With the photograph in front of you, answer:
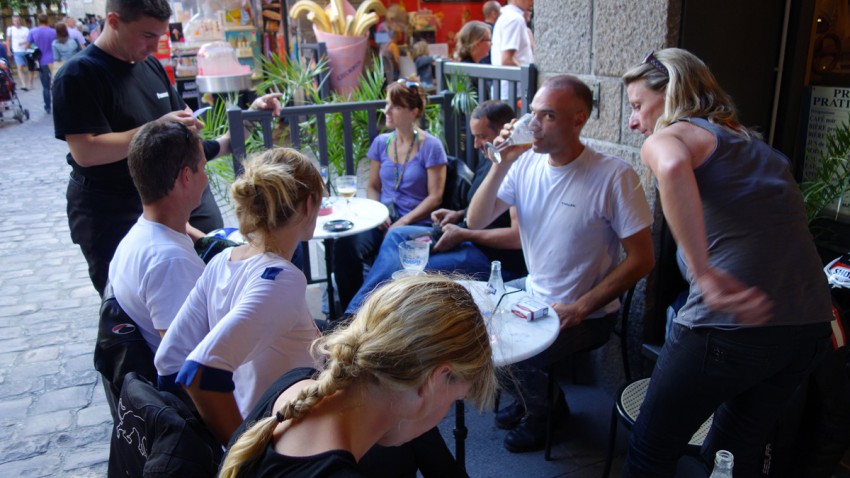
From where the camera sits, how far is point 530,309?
232cm

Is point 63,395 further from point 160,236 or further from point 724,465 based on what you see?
point 724,465

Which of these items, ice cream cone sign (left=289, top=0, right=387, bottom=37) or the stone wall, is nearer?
the stone wall

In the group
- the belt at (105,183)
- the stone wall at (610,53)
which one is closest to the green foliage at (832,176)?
the stone wall at (610,53)

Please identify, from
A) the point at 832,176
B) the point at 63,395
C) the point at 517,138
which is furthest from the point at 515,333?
the point at 63,395

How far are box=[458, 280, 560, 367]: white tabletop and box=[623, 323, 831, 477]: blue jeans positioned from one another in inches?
15.1

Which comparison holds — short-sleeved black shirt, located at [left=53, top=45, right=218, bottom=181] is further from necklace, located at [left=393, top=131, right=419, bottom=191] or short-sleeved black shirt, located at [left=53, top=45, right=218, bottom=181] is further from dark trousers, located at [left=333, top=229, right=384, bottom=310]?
necklace, located at [left=393, top=131, right=419, bottom=191]

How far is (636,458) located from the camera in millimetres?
1966

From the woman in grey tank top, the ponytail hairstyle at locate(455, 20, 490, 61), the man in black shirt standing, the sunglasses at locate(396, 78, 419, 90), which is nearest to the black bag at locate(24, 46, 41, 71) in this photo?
the ponytail hairstyle at locate(455, 20, 490, 61)

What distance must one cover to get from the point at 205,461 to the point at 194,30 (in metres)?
8.23

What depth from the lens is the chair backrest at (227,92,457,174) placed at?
4020 mm

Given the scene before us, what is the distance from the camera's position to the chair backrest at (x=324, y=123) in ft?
13.2

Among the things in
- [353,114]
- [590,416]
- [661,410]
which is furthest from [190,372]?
[353,114]

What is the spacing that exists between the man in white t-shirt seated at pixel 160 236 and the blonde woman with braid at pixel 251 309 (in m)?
0.13

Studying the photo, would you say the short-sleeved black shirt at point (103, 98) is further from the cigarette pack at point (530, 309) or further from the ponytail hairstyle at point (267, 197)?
the cigarette pack at point (530, 309)
